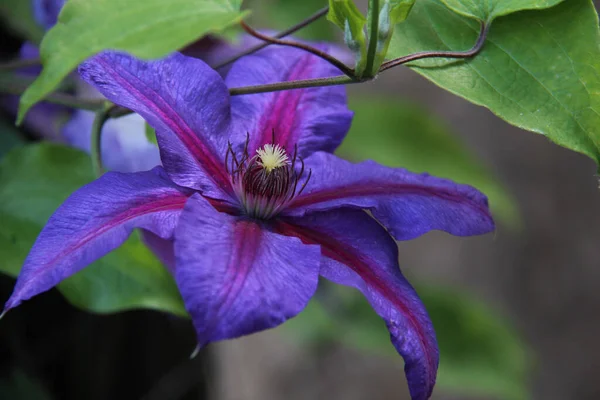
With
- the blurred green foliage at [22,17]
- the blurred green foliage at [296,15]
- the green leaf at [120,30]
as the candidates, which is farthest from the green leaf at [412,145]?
the green leaf at [120,30]

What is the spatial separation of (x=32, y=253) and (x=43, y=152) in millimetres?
283

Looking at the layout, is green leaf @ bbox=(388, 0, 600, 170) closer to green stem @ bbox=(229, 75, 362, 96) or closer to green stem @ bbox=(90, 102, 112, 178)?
green stem @ bbox=(229, 75, 362, 96)

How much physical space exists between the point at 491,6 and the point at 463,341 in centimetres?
83

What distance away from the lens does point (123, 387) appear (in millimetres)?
1039

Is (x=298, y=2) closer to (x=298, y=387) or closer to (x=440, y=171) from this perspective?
(x=440, y=171)

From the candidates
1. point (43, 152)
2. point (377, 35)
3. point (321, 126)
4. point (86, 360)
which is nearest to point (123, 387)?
point (86, 360)

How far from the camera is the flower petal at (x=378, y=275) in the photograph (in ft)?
1.28

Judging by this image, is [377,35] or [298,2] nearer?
[377,35]

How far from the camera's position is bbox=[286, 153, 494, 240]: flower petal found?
1.45 ft

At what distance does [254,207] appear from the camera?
0.44m

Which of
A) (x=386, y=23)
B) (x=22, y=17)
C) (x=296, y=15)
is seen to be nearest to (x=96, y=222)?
(x=386, y=23)

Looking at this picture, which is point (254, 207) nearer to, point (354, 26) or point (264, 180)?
point (264, 180)

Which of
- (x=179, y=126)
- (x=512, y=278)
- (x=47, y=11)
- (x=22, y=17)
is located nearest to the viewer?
(x=179, y=126)

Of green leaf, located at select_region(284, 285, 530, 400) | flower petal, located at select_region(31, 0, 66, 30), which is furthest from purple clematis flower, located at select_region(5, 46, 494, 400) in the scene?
green leaf, located at select_region(284, 285, 530, 400)
